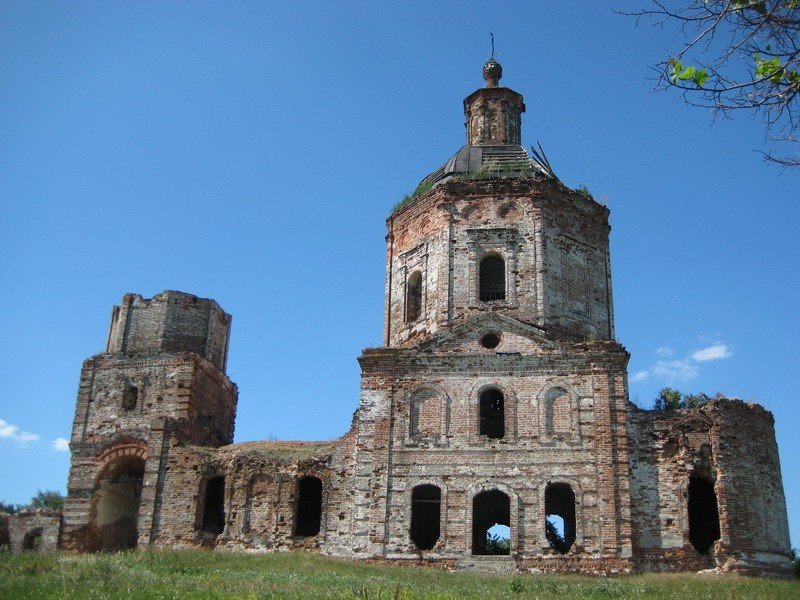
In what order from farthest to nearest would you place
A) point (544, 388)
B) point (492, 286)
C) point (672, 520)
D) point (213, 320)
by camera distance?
point (213, 320) < point (492, 286) < point (544, 388) < point (672, 520)

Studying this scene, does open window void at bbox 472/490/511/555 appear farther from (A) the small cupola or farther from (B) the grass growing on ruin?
(A) the small cupola

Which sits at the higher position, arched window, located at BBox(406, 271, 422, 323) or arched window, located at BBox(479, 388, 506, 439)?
arched window, located at BBox(406, 271, 422, 323)

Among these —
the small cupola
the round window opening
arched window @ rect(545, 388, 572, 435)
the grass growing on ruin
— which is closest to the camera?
the grass growing on ruin

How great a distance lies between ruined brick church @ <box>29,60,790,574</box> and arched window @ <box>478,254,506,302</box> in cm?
5

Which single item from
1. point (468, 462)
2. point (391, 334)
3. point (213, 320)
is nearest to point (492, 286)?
point (391, 334)

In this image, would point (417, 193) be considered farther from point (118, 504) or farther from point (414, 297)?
point (118, 504)

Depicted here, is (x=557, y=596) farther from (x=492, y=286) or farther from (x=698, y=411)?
(x=492, y=286)

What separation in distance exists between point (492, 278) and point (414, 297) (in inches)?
88.8

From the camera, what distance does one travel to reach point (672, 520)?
19281 mm

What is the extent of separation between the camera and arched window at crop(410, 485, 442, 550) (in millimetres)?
20438

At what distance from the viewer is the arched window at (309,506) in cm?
2278

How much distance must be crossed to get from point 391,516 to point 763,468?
28.6 feet

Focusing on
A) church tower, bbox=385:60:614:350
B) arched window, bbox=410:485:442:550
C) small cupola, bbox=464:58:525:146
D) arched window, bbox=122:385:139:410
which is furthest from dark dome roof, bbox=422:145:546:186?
arched window, bbox=122:385:139:410

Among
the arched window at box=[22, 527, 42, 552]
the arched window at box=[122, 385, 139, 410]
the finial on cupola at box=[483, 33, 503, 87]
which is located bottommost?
the arched window at box=[22, 527, 42, 552]
